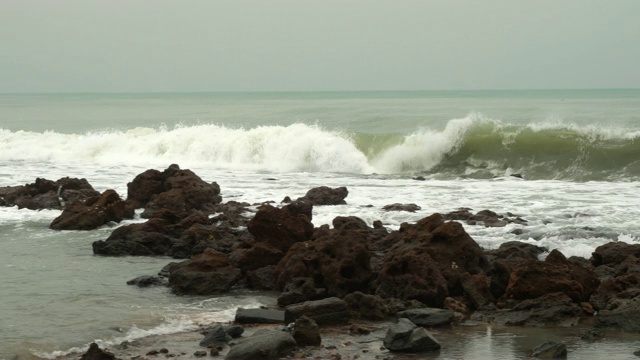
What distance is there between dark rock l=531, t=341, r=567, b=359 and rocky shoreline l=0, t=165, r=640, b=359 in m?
1.04

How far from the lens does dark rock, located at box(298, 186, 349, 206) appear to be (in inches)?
786

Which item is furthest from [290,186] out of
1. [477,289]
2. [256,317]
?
[256,317]

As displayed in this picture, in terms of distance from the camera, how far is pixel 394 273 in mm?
11703

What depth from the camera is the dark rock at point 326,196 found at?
20.0m

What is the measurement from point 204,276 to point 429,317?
3414 millimetres

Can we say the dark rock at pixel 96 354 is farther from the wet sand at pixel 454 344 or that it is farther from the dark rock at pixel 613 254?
the dark rock at pixel 613 254

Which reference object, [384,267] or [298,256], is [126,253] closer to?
[298,256]

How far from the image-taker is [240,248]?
13.9m

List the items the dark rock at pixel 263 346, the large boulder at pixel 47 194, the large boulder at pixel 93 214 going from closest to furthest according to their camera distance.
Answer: the dark rock at pixel 263 346
the large boulder at pixel 93 214
the large boulder at pixel 47 194

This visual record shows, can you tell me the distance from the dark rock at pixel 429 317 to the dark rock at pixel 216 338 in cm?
218

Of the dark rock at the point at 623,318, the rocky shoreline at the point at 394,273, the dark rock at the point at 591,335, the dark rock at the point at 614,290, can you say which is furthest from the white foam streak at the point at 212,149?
the dark rock at the point at 591,335

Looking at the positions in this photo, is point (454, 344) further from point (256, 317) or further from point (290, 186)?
point (290, 186)

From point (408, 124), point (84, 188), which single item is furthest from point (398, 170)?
point (408, 124)

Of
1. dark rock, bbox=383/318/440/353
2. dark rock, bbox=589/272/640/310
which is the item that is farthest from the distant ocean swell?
dark rock, bbox=383/318/440/353
